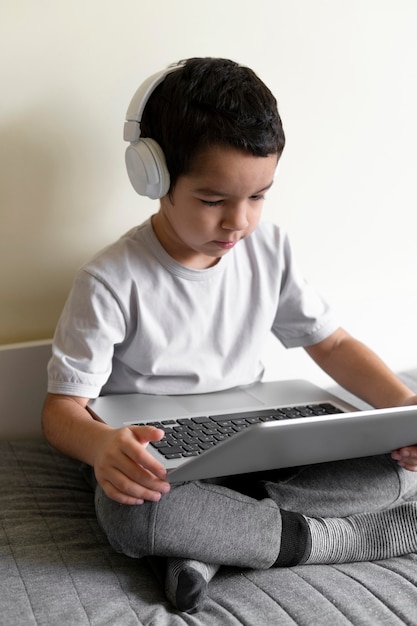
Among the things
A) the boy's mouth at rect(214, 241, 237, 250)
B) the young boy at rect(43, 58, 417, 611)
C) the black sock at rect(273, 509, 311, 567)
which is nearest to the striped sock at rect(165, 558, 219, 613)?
the young boy at rect(43, 58, 417, 611)

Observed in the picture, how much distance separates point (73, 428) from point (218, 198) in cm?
37

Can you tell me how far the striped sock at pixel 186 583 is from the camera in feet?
3.51

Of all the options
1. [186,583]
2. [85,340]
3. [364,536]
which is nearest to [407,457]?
[364,536]

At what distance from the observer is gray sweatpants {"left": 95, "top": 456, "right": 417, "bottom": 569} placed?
3.61 ft

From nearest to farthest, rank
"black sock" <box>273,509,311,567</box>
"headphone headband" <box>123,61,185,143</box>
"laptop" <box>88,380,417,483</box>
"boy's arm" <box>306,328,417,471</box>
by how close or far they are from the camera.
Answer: "laptop" <box>88,380,417,483</box> < "black sock" <box>273,509,311,567</box> < "headphone headband" <box>123,61,185,143</box> < "boy's arm" <box>306,328,417,471</box>

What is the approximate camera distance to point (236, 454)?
3.42 ft

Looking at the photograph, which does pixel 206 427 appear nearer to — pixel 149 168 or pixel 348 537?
pixel 348 537

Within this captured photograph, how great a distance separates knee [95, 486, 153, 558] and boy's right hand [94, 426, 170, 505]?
2cm

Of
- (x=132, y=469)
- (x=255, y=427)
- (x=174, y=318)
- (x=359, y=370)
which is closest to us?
(x=255, y=427)

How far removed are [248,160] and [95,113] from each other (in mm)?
366

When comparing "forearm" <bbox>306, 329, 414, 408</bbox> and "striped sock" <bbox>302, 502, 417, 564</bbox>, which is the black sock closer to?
"striped sock" <bbox>302, 502, 417, 564</bbox>

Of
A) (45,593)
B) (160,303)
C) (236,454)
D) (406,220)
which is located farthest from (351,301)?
(45,593)

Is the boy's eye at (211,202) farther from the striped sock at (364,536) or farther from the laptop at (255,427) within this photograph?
the striped sock at (364,536)

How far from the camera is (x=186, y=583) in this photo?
1071 millimetres
